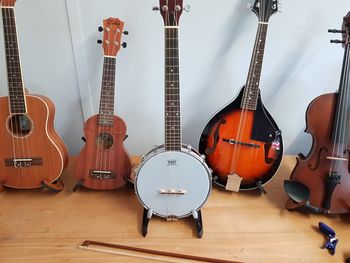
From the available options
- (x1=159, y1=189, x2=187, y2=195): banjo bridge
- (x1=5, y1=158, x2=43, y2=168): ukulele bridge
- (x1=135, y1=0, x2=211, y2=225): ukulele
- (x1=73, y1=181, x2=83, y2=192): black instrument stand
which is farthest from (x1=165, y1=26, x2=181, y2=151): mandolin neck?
(x1=5, y1=158, x2=43, y2=168): ukulele bridge

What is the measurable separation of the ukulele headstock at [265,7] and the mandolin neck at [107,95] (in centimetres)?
55

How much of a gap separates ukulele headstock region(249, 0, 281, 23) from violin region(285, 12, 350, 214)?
23 cm

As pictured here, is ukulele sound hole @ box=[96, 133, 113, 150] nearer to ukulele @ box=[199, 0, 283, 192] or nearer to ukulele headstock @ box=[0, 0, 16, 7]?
ukulele @ box=[199, 0, 283, 192]

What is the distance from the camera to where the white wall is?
1.11 meters

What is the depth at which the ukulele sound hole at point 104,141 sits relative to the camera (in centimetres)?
110

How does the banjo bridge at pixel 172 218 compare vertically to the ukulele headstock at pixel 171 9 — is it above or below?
below

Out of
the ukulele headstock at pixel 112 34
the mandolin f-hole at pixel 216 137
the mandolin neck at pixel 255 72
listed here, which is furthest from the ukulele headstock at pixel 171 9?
the mandolin f-hole at pixel 216 137

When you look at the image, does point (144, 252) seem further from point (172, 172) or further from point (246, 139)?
point (246, 139)

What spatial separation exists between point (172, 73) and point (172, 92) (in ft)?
0.20

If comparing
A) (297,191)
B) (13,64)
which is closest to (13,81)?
(13,64)

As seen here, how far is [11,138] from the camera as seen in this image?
3.48 ft

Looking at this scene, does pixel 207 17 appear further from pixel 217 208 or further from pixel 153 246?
pixel 153 246

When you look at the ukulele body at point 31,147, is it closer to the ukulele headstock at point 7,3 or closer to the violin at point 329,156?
the ukulele headstock at point 7,3

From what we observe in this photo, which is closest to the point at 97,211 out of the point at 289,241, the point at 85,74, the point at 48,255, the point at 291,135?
the point at 48,255
